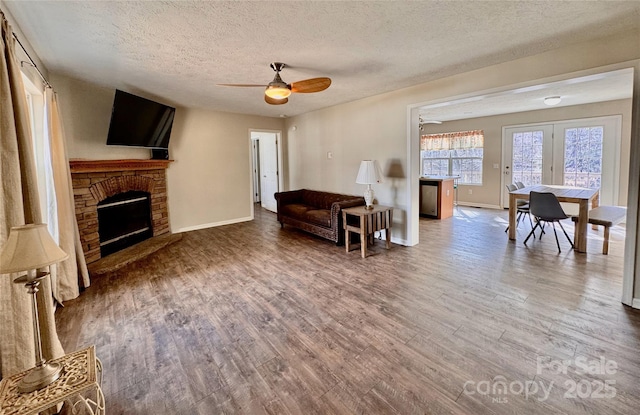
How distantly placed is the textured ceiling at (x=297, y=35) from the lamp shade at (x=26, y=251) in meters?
1.71

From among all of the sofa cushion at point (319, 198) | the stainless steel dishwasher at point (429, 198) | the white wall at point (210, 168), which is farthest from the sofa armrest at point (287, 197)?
the stainless steel dishwasher at point (429, 198)

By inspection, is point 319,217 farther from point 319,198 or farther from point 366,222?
point 366,222

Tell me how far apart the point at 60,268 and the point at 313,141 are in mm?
4561

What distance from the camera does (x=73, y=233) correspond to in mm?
3053

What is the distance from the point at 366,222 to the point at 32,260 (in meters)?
3.44

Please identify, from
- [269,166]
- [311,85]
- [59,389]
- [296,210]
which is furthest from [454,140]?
[59,389]

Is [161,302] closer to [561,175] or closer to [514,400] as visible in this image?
[514,400]

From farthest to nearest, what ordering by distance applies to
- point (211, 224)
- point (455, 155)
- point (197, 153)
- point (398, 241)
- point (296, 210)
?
point (455, 155) < point (211, 224) < point (197, 153) < point (296, 210) < point (398, 241)

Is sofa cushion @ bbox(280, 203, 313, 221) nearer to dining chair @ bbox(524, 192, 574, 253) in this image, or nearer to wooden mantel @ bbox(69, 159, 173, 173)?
wooden mantel @ bbox(69, 159, 173, 173)

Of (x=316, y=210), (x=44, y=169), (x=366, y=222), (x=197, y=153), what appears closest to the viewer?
(x=44, y=169)

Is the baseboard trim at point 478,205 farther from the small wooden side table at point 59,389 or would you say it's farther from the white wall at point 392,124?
the small wooden side table at point 59,389

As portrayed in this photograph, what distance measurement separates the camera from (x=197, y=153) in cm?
577

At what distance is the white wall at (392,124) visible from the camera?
283 centimetres

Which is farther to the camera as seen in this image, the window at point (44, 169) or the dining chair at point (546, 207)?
the dining chair at point (546, 207)
